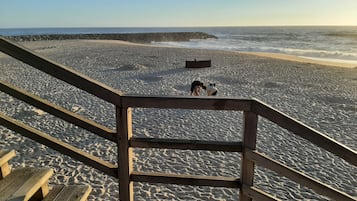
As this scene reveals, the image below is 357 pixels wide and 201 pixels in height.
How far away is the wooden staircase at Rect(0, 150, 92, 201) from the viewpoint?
6.75 ft

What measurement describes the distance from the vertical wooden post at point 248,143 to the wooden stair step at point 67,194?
1.43 m

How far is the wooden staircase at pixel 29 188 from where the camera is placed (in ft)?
6.75

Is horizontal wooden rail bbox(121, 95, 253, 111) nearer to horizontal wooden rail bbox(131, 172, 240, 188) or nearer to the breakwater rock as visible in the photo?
horizontal wooden rail bbox(131, 172, 240, 188)

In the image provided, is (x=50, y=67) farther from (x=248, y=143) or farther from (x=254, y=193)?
(x=254, y=193)

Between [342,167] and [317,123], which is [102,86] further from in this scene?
[317,123]

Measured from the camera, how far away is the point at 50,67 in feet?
5.99

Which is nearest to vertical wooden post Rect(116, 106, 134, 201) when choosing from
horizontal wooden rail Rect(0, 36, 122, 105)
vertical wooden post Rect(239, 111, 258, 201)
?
horizontal wooden rail Rect(0, 36, 122, 105)

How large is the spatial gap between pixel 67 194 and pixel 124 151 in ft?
2.64

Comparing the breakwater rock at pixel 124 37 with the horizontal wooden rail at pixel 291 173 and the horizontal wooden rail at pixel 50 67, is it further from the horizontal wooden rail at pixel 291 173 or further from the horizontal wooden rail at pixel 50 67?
the horizontal wooden rail at pixel 291 173

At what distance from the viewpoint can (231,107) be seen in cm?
196

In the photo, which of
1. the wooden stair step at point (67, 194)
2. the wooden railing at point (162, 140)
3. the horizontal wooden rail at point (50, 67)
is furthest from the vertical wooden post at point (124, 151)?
the wooden stair step at point (67, 194)

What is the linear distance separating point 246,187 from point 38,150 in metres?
4.51

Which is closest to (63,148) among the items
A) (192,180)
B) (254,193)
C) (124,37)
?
(192,180)

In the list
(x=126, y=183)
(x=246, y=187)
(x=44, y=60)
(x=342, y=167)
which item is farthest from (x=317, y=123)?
(x=44, y=60)
